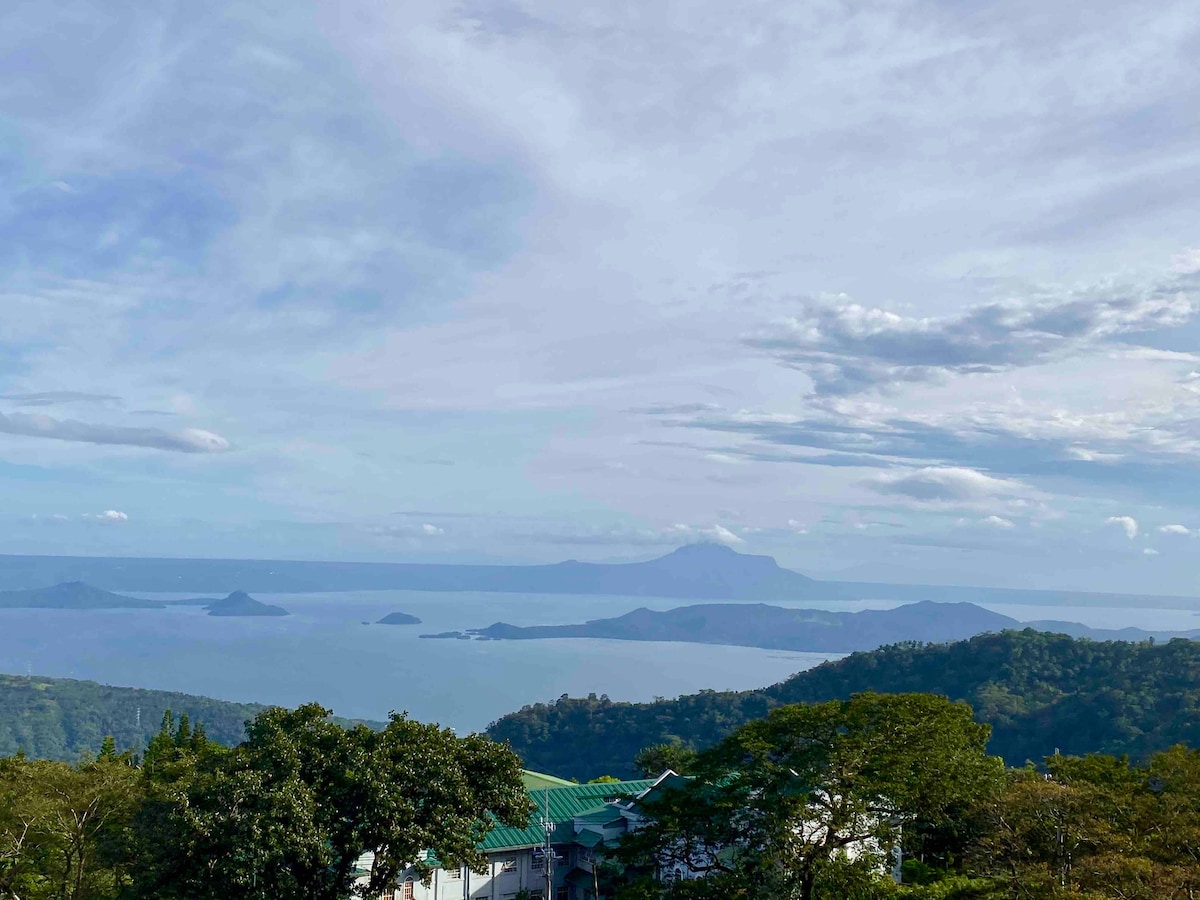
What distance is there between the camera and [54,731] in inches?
4825

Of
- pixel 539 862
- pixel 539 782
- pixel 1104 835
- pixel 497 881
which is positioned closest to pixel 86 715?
pixel 539 782

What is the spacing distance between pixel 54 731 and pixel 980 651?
112 m

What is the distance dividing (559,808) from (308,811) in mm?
14026

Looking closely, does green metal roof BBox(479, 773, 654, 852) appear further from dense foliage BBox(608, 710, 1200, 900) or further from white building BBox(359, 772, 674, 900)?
dense foliage BBox(608, 710, 1200, 900)

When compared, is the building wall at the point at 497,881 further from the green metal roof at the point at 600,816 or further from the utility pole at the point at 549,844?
the green metal roof at the point at 600,816

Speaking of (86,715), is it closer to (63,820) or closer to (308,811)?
(63,820)

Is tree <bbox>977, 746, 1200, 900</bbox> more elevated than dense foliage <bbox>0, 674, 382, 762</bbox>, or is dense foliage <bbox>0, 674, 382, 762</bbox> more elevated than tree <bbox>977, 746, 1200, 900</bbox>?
tree <bbox>977, 746, 1200, 900</bbox>

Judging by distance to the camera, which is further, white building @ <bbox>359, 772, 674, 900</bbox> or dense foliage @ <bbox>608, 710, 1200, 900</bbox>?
white building @ <bbox>359, 772, 674, 900</bbox>

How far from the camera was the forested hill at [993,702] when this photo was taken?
201ft

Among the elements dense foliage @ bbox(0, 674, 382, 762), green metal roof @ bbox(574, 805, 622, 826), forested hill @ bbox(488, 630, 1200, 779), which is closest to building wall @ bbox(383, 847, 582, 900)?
green metal roof @ bbox(574, 805, 622, 826)

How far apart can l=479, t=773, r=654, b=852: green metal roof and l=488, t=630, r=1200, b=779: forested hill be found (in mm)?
30321

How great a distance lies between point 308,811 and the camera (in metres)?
16.3

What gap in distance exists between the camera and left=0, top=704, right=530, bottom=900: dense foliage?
15.9 m

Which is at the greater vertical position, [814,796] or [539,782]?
[814,796]
